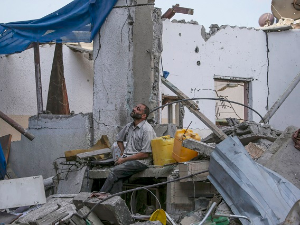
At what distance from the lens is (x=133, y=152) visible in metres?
6.40

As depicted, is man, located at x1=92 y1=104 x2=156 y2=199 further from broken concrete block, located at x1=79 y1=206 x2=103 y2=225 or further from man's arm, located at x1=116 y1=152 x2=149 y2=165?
broken concrete block, located at x1=79 y1=206 x2=103 y2=225

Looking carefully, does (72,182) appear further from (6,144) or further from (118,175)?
(6,144)

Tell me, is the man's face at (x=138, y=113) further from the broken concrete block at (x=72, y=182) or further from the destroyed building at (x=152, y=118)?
the broken concrete block at (x=72, y=182)

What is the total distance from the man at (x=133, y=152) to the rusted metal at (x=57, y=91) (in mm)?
4040

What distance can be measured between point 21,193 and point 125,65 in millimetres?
2666

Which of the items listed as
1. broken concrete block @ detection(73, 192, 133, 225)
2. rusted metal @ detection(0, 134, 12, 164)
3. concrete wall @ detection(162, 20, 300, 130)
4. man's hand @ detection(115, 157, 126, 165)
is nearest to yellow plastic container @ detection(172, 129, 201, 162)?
man's hand @ detection(115, 157, 126, 165)

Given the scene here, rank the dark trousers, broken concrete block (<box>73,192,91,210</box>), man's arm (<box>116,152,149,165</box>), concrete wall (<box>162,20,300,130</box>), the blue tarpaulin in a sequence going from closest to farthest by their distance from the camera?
1. broken concrete block (<box>73,192,91,210</box>)
2. the dark trousers
3. man's arm (<box>116,152,149,165</box>)
4. the blue tarpaulin
5. concrete wall (<box>162,20,300,130</box>)

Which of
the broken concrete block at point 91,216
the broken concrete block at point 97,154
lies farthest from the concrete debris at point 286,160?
the broken concrete block at point 97,154

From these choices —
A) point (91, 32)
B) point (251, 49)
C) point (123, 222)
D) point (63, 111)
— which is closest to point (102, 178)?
point (123, 222)

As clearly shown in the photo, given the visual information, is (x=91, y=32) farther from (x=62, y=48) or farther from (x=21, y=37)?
(x=62, y=48)

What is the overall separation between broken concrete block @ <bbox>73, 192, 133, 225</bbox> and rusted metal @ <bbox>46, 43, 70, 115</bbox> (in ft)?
18.3

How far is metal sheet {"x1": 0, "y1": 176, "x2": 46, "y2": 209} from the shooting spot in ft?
21.2

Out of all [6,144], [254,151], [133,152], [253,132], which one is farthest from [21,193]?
[253,132]

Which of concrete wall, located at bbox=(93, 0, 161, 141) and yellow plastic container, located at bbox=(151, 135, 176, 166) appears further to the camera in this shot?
concrete wall, located at bbox=(93, 0, 161, 141)
